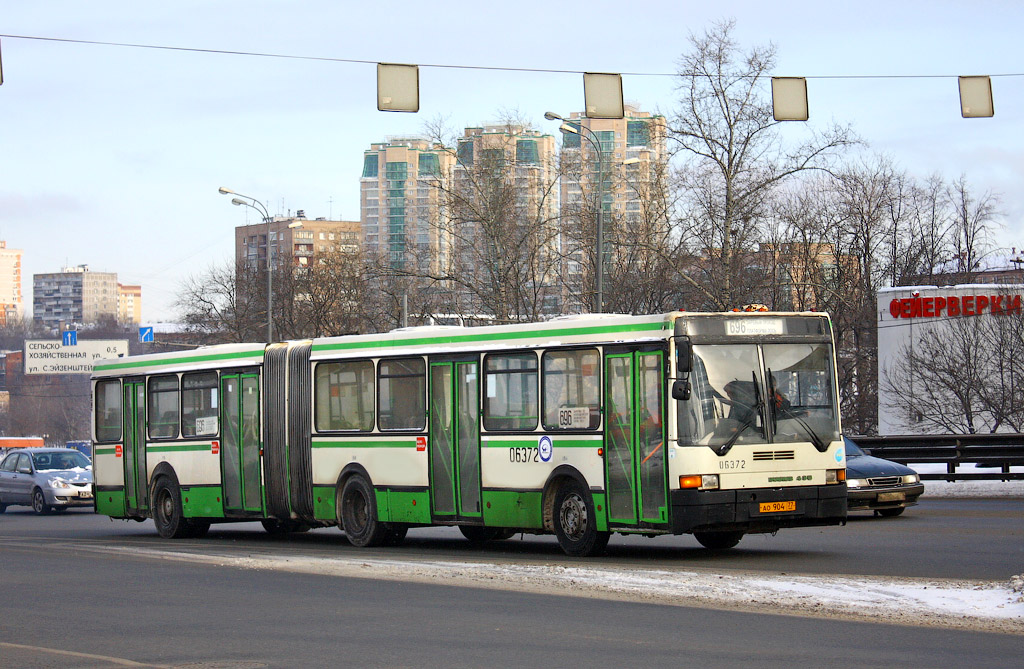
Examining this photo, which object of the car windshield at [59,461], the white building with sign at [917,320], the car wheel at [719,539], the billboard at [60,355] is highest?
the billboard at [60,355]

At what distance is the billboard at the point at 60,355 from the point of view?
8419 cm

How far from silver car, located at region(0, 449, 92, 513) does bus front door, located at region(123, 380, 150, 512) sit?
8.80m

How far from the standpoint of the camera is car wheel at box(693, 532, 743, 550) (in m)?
16.8

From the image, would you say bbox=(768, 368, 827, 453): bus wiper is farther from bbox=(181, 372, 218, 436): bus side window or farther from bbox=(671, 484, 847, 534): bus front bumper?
bbox=(181, 372, 218, 436): bus side window

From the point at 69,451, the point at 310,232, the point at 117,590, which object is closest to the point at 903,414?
the point at 69,451

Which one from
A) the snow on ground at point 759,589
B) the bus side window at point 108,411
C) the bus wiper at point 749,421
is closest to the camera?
the snow on ground at point 759,589

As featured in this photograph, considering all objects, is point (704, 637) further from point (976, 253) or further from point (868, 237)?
point (976, 253)

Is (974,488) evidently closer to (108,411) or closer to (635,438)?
(635,438)

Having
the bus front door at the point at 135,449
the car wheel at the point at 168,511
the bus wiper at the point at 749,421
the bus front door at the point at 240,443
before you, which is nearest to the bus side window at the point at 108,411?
the bus front door at the point at 135,449

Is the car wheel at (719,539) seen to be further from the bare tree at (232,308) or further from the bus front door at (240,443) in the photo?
the bare tree at (232,308)

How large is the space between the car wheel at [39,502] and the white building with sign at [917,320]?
28.1m

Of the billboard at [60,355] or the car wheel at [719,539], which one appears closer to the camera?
the car wheel at [719,539]

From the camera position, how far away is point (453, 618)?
434 inches

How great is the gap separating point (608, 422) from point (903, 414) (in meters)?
36.7
